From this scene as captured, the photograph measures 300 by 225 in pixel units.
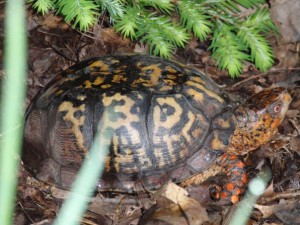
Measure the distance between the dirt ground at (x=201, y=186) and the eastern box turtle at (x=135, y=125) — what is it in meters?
0.21

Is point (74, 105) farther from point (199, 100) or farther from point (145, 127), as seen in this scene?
point (199, 100)

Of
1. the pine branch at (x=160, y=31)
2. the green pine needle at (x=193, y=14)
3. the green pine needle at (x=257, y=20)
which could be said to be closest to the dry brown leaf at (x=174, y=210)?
the pine branch at (x=160, y=31)

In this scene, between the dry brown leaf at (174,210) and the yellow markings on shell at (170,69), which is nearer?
the dry brown leaf at (174,210)

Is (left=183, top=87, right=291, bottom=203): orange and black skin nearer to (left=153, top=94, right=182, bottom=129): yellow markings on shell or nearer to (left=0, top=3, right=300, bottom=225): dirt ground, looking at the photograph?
(left=0, top=3, right=300, bottom=225): dirt ground

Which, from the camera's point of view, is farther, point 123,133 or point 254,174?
point 254,174

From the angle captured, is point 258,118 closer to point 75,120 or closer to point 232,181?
point 232,181

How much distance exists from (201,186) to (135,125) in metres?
0.83

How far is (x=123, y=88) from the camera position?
2592 millimetres

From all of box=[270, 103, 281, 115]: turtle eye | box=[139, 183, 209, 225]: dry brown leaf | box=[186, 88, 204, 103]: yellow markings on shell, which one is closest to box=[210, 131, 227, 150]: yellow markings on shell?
box=[186, 88, 204, 103]: yellow markings on shell

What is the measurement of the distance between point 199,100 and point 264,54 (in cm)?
100

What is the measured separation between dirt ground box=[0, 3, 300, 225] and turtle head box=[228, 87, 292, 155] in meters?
0.21

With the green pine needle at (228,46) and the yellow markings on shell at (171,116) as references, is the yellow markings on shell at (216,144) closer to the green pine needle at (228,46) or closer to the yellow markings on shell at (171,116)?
the yellow markings on shell at (171,116)

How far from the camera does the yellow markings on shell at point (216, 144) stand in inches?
108

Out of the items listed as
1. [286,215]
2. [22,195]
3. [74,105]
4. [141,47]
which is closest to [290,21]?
[141,47]
